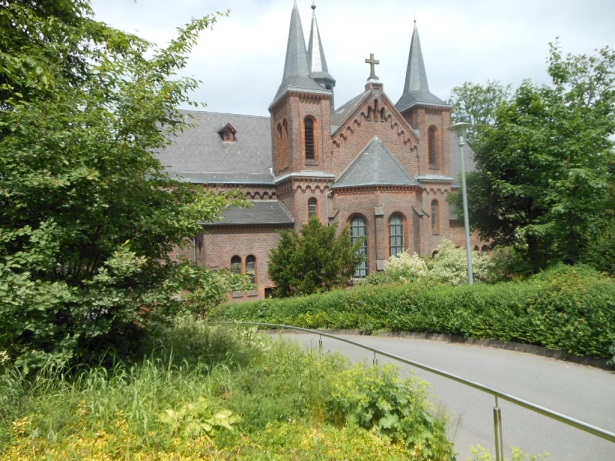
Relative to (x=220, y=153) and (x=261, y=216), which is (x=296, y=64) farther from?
(x=261, y=216)

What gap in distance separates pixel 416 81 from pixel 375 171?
9.43 meters

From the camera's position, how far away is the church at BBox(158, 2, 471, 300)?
1039 inches

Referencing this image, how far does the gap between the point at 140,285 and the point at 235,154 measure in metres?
25.3

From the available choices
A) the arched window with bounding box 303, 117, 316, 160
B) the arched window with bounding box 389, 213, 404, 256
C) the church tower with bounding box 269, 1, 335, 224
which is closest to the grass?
the arched window with bounding box 389, 213, 404, 256

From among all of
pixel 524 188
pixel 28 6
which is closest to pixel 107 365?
pixel 28 6

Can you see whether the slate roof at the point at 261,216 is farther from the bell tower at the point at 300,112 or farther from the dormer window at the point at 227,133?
the dormer window at the point at 227,133

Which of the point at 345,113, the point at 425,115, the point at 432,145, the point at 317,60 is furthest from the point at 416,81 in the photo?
the point at 317,60

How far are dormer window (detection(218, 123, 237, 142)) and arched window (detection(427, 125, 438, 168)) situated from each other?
1382 centimetres

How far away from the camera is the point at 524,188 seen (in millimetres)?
15945

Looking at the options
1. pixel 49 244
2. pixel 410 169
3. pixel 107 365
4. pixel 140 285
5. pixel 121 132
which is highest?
pixel 410 169

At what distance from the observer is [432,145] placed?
31047 millimetres

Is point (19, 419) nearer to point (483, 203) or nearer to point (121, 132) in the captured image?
point (121, 132)

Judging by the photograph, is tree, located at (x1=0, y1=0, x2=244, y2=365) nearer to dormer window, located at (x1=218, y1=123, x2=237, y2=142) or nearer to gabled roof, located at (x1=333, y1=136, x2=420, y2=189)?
gabled roof, located at (x1=333, y1=136, x2=420, y2=189)

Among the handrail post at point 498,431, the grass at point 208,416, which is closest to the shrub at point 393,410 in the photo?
the grass at point 208,416
